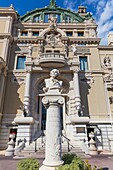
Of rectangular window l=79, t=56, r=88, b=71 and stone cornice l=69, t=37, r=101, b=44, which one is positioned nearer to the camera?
rectangular window l=79, t=56, r=88, b=71

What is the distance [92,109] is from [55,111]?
35.5 ft

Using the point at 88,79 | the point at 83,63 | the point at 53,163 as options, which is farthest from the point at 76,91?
the point at 53,163

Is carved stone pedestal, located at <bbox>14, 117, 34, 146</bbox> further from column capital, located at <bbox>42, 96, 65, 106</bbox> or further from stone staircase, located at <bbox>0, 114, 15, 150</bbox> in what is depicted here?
column capital, located at <bbox>42, 96, 65, 106</bbox>

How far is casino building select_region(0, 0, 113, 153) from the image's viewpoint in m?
13.8

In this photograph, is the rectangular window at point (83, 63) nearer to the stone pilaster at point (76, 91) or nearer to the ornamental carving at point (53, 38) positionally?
the stone pilaster at point (76, 91)

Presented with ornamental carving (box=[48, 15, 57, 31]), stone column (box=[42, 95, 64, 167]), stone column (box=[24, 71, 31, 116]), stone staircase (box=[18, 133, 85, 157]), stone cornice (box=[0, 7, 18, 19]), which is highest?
stone cornice (box=[0, 7, 18, 19])

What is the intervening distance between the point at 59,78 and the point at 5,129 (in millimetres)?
8341

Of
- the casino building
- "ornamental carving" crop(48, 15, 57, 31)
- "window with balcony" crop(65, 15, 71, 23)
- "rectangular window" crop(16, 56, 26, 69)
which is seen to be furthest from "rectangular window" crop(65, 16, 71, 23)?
"rectangular window" crop(16, 56, 26, 69)

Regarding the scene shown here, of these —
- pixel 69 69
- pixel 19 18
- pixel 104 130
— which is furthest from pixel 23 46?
pixel 104 130

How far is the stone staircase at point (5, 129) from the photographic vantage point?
14352 mm

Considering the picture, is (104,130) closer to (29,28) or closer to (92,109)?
(92,109)

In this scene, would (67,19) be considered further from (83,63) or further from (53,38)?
(83,63)

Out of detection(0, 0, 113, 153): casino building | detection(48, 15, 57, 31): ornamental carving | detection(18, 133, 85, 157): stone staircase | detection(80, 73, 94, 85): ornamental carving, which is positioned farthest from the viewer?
detection(48, 15, 57, 31): ornamental carving

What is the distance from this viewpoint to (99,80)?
17.6 m
